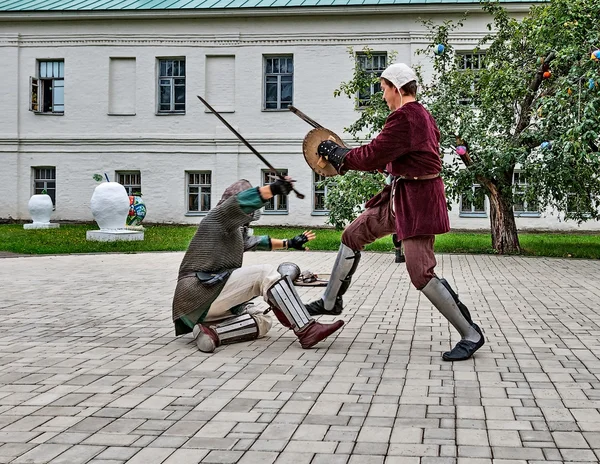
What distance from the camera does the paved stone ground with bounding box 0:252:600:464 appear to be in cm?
380

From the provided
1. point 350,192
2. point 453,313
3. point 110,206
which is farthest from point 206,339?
point 110,206

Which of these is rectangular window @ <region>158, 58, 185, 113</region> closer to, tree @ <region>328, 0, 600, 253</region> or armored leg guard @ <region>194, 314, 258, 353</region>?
tree @ <region>328, 0, 600, 253</region>

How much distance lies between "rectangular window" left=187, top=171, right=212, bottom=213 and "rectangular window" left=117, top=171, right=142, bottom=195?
1796mm

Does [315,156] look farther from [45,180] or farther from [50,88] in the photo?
[50,88]

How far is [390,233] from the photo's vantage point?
253 inches

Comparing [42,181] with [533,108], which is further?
[42,181]

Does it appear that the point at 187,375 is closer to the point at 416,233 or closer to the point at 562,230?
the point at 416,233

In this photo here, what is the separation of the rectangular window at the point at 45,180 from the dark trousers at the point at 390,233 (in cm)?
2631

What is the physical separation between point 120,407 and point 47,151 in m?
27.7

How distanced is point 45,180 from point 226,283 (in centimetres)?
2650

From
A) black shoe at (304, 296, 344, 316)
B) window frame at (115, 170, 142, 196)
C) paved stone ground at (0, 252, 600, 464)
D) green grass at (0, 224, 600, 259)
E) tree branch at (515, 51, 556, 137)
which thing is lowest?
green grass at (0, 224, 600, 259)

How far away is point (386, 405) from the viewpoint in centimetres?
458

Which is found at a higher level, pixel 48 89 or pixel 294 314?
pixel 48 89

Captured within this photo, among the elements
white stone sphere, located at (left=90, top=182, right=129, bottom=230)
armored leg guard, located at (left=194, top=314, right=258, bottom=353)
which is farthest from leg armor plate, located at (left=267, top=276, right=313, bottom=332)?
white stone sphere, located at (left=90, top=182, right=129, bottom=230)
